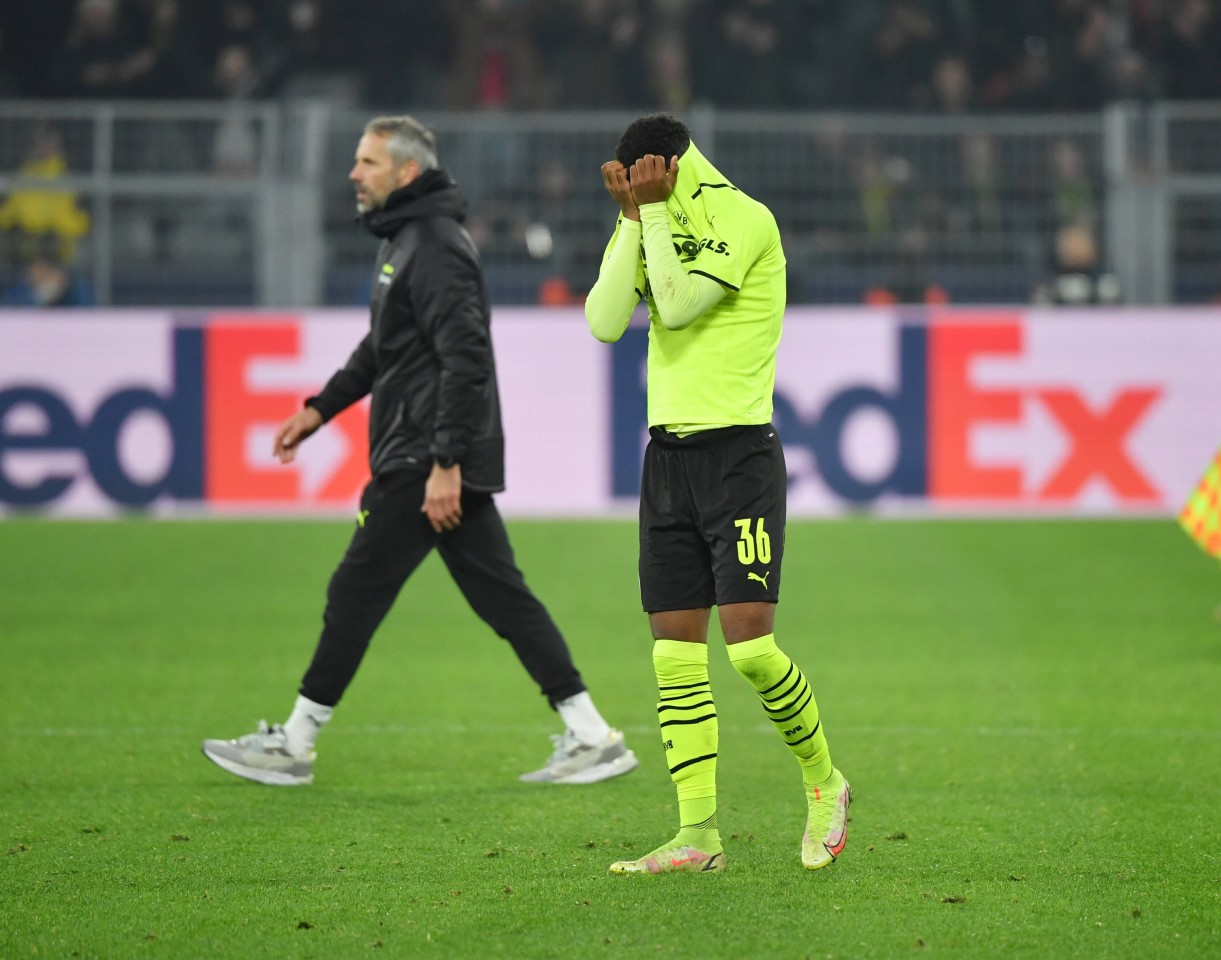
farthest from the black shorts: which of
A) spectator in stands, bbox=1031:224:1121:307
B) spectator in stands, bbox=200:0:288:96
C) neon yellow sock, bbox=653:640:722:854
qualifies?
spectator in stands, bbox=200:0:288:96

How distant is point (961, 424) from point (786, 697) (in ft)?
30.3

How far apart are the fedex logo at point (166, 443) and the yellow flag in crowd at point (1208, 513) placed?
680cm

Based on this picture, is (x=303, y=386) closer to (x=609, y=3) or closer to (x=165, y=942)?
(x=609, y=3)

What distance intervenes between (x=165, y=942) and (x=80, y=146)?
1168cm

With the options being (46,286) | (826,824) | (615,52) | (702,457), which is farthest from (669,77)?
(826,824)

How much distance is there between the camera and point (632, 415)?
13648mm

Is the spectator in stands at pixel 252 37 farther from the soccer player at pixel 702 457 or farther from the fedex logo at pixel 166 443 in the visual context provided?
the soccer player at pixel 702 457

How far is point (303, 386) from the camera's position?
13648 millimetres

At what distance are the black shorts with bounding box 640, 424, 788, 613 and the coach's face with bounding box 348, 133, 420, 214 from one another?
163 centimetres

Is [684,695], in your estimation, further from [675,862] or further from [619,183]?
[619,183]

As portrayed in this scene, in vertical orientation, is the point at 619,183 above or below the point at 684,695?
above

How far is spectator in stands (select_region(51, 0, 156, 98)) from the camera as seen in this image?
17.9 metres

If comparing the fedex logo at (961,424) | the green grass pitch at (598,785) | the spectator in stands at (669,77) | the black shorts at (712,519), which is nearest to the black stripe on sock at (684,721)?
the black shorts at (712,519)

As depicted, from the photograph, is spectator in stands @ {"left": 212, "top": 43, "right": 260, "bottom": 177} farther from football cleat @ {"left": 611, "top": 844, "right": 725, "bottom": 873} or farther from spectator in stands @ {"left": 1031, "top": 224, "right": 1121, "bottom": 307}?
football cleat @ {"left": 611, "top": 844, "right": 725, "bottom": 873}
